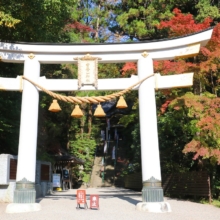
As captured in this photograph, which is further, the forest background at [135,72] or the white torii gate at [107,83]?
the forest background at [135,72]

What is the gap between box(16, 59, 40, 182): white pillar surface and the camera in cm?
846

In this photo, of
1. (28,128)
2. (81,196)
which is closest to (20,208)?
(81,196)

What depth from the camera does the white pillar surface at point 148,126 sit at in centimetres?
851

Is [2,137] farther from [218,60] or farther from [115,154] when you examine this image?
[115,154]

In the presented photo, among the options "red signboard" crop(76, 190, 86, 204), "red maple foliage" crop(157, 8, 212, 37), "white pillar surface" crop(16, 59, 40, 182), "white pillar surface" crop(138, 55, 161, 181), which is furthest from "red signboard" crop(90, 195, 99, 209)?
"red maple foliage" crop(157, 8, 212, 37)

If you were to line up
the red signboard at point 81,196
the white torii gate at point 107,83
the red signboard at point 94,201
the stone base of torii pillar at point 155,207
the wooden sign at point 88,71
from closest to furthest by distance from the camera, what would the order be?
1. the stone base of torii pillar at point 155,207
2. the red signboard at point 81,196
3. the red signboard at point 94,201
4. the white torii gate at point 107,83
5. the wooden sign at point 88,71

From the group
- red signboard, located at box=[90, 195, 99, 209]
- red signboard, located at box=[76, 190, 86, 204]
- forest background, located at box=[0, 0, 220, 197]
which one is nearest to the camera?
red signboard, located at box=[76, 190, 86, 204]

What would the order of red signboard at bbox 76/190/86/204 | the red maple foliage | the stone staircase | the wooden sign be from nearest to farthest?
red signboard at bbox 76/190/86/204 → the wooden sign → the red maple foliage → the stone staircase

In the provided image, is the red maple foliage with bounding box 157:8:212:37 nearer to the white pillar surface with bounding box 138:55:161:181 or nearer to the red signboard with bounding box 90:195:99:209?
the white pillar surface with bounding box 138:55:161:181

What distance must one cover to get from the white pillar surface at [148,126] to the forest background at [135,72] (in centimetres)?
170

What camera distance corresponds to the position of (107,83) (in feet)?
30.3

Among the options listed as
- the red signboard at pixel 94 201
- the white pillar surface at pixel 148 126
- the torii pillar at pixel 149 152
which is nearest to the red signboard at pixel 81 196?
the red signboard at pixel 94 201

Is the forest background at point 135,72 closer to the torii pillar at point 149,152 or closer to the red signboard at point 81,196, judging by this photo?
the torii pillar at point 149,152

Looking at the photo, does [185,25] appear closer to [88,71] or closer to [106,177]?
[88,71]
